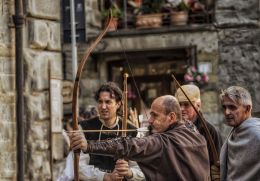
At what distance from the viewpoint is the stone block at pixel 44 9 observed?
875 centimetres

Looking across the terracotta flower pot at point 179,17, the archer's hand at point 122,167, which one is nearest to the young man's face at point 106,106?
the archer's hand at point 122,167

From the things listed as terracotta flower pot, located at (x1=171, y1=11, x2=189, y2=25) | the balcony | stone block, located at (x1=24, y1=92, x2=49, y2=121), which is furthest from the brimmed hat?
terracotta flower pot, located at (x1=171, y1=11, x2=189, y2=25)

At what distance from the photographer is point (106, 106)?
25.5ft

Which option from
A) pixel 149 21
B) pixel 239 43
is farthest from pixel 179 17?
pixel 239 43

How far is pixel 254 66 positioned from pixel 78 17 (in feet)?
18.0

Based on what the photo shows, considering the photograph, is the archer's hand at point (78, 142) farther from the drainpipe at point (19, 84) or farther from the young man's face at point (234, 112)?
the drainpipe at point (19, 84)

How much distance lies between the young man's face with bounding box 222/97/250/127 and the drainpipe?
2325 millimetres

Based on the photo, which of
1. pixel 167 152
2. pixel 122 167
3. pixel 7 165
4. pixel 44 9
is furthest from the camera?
pixel 44 9

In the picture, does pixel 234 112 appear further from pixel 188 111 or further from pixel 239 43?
pixel 239 43

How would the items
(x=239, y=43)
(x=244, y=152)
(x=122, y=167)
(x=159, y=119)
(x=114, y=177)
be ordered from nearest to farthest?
1. (x=159, y=119)
2. (x=244, y=152)
3. (x=122, y=167)
4. (x=114, y=177)
5. (x=239, y=43)

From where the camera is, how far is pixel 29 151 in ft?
28.6

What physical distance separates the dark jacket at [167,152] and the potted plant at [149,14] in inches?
482

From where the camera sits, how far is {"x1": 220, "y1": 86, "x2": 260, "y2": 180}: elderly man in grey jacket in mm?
6680

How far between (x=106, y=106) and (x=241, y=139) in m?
1.37
